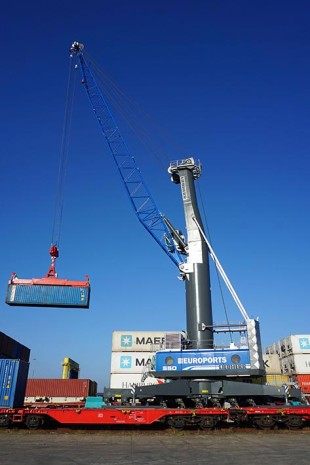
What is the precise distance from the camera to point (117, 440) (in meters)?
16.7

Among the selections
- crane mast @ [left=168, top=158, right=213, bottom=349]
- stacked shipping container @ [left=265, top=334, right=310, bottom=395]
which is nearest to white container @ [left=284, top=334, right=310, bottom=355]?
stacked shipping container @ [left=265, top=334, right=310, bottom=395]

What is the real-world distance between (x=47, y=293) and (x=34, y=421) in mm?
9904

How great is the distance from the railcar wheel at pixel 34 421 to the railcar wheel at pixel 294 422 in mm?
14046

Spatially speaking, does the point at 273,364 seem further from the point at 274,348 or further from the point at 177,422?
the point at 177,422

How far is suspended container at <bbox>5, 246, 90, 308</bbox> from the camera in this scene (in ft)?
87.7

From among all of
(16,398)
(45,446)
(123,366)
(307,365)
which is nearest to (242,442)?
(45,446)

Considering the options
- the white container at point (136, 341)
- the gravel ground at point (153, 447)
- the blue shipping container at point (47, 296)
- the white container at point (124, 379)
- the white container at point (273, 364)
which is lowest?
the gravel ground at point (153, 447)

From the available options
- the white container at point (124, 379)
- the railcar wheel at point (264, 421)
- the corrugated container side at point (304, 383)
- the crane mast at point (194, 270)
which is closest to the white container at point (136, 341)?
the white container at point (124, 379)

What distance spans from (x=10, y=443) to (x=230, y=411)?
1128cm

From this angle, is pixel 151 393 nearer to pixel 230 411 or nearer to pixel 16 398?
pixel 230 411

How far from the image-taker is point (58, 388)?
43.7 metres

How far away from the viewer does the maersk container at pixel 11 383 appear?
65.5ft

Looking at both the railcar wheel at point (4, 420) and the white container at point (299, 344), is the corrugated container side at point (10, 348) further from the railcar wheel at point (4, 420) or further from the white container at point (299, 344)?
the white container at point (299, 344)

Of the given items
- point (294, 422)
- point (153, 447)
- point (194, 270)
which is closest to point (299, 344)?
point (194, 270)
